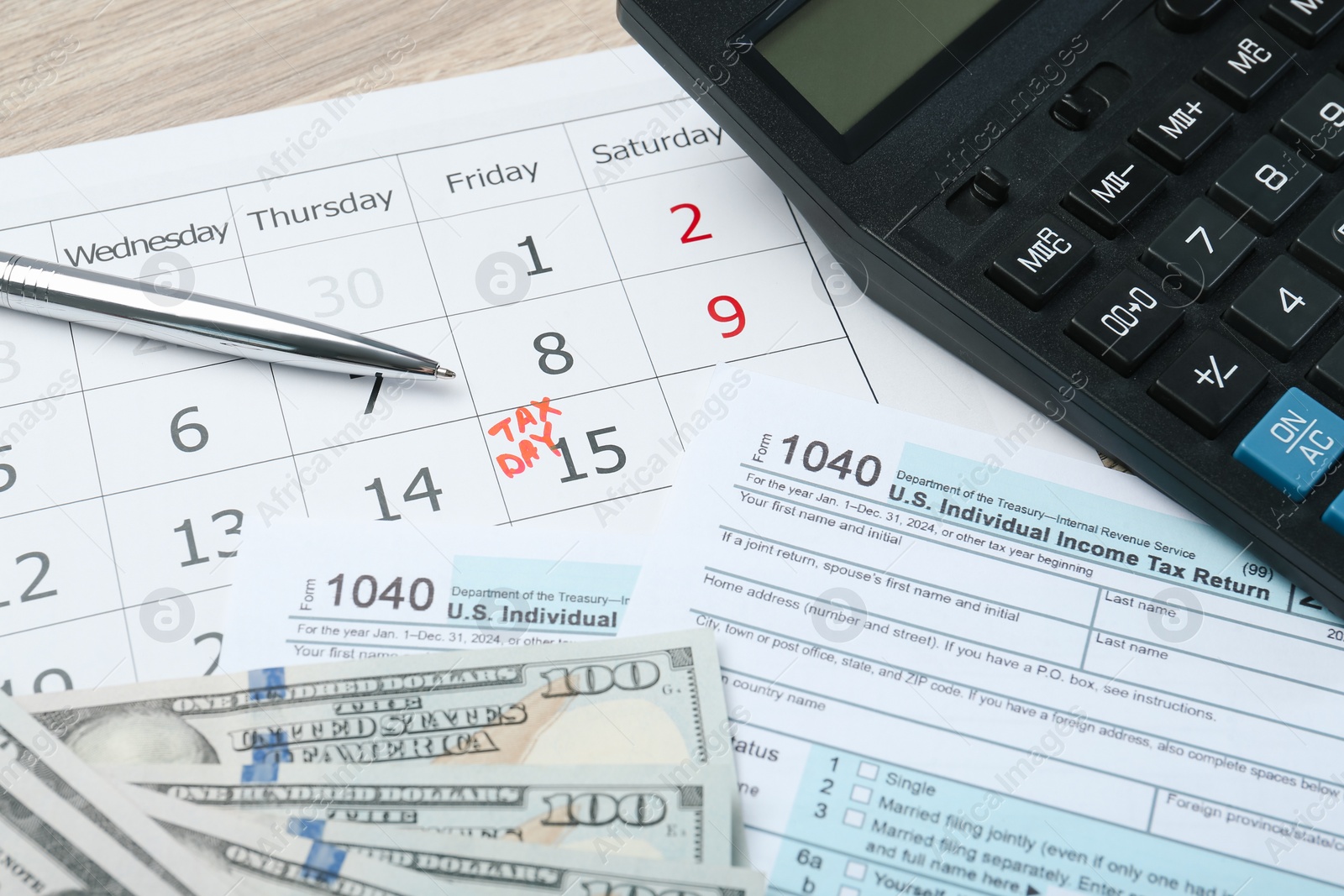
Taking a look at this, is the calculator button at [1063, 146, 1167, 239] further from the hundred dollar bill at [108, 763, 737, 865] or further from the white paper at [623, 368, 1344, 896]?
the hundred dollar bill at [108, 763, 737, 865]

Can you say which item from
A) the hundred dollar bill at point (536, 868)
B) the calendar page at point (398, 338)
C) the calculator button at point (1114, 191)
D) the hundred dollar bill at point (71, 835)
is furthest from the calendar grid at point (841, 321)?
the hundred dollar bill at point (71, 835)

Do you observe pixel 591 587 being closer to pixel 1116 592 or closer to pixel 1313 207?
pixel 1116 592

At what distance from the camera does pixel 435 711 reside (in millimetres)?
406

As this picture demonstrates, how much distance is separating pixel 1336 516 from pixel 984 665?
0.15 meters

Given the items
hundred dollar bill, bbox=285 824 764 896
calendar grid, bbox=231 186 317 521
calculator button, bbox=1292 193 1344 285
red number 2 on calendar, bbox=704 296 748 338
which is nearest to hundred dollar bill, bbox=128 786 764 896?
hundred dollar bill, bbox=285 824 764 896

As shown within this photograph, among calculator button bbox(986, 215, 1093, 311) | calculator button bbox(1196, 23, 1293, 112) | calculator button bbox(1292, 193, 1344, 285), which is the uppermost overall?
calculator button bbox(1196, 23, 1293, 112)

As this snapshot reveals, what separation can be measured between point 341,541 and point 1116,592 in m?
0.33

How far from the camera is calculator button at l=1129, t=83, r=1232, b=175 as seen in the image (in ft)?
1.50

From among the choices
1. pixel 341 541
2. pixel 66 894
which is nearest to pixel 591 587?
pixel 341 541

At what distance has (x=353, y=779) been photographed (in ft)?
1.29

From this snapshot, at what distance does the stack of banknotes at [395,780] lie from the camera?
1.23ft

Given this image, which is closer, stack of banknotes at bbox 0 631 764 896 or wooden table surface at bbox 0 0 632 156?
stack of banknotes at bbox 0 631 764 896

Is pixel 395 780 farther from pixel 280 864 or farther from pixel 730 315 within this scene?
pixel 730 315

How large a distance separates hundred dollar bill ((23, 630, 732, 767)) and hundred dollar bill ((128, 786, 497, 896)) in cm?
2
